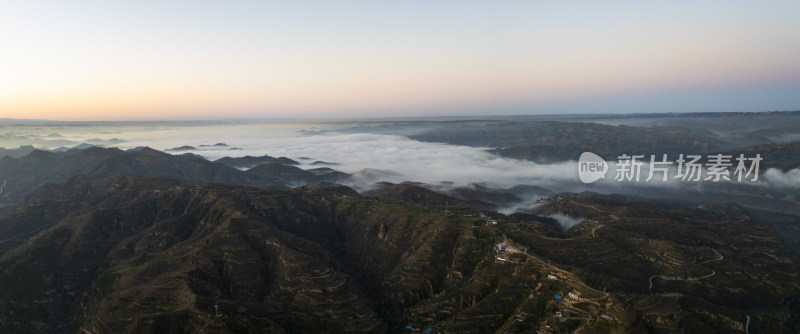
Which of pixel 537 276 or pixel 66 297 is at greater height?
pixel 537 276

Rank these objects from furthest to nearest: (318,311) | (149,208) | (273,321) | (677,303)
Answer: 1. (149,208)
2. (318,311)
3. (273,321)
4. (677,303)

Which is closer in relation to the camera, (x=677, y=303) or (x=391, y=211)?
(x=677, y=303)

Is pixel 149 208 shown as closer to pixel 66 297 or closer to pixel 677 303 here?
pixel 66 297

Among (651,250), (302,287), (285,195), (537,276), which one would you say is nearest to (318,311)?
(302,287)

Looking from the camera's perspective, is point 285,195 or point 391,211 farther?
point 285,195

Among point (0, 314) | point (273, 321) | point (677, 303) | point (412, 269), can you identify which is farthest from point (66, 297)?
point (677, 303)

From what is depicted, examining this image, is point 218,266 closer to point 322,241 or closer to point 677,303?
point 322,241

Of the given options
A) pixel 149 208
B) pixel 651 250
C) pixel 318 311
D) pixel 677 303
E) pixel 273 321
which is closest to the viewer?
pixel 677 303

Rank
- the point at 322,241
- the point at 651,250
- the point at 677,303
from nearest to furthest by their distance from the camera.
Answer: the point at 677,303
the point at 651,250
the point at 322,241
